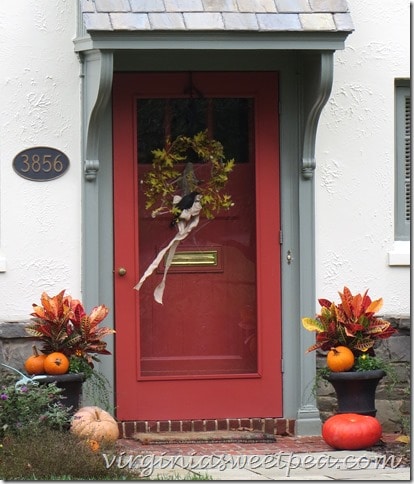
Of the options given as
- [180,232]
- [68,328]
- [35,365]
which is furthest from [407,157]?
[35,365]

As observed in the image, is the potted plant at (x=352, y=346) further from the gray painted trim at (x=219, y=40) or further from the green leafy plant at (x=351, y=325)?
the gray painted trim at (x=219, y=40)

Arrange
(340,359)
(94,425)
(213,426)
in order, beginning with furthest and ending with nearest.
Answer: (213,426)
(340,359)
(94,425)

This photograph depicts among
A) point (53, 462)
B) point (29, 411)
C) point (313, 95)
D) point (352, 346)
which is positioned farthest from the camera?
point (313, 95)

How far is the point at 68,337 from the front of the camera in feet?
27.7

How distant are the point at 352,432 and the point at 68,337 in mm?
2036

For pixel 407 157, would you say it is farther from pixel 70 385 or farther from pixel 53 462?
pixel 53 462

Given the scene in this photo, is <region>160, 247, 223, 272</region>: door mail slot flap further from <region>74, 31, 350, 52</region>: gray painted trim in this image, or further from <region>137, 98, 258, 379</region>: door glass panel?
<region>74, 31, 350, 52</region>: gray painted trim

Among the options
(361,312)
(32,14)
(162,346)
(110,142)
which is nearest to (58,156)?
(110,142)

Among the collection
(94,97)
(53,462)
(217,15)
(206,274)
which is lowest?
(53,462)

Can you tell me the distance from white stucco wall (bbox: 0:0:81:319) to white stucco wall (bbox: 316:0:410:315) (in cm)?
186

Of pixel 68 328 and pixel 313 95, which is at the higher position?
pixel 313 95

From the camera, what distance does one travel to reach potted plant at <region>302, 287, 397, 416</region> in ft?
28.0

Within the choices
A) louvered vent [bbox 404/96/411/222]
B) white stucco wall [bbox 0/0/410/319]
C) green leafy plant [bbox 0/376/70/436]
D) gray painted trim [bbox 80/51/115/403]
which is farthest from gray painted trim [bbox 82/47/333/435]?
green leafy plant [bbox 0/376/70/436]

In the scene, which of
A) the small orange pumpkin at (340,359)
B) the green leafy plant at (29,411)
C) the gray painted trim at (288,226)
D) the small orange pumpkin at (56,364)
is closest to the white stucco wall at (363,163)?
the gray painted trim at (288,226)
